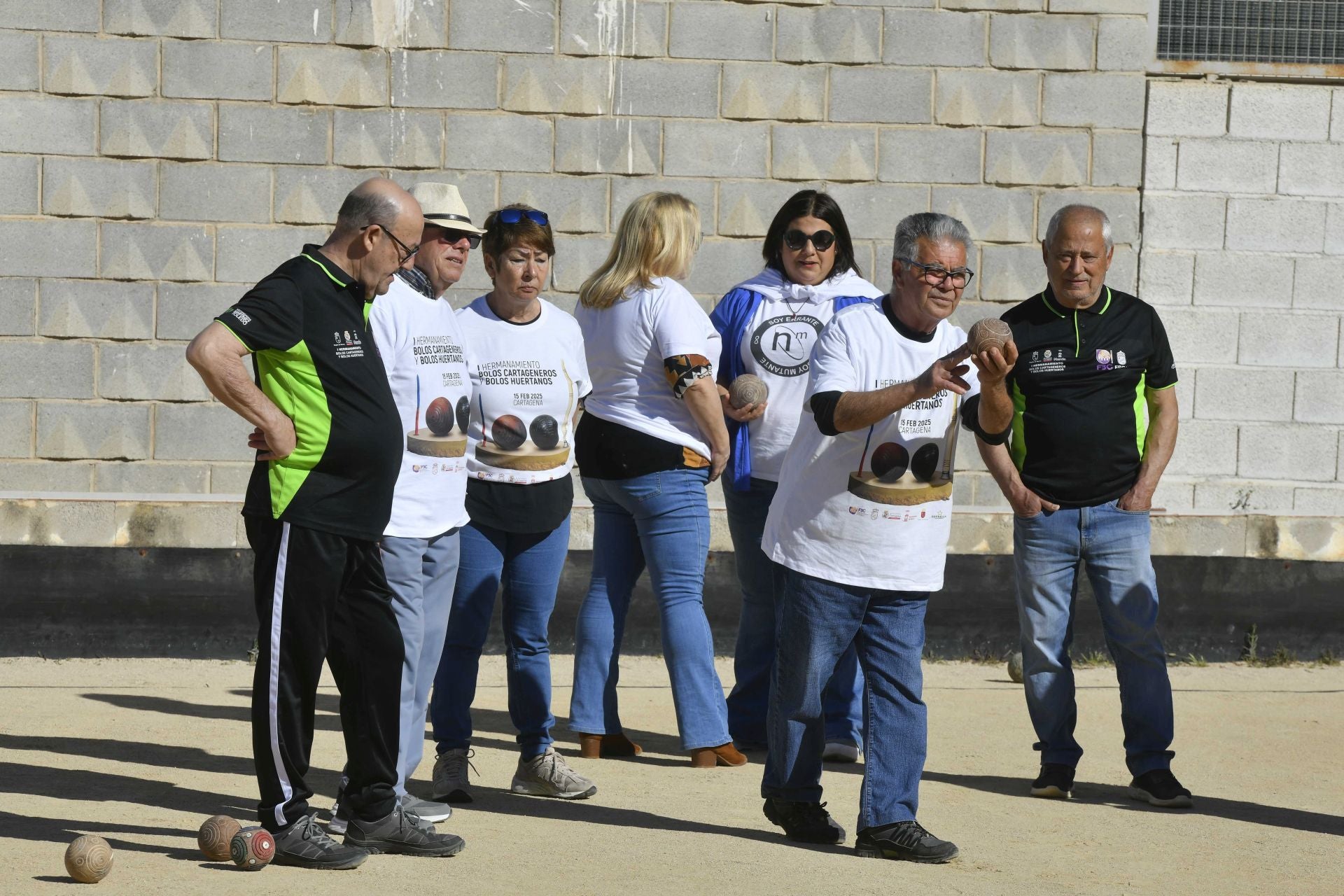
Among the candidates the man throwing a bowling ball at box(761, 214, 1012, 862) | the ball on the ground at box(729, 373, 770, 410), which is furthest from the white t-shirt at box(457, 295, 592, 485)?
the man throwing a bowling ball at box(761, 214, 1012, 862)

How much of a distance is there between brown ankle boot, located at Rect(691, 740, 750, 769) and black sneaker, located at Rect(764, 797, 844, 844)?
0.97m

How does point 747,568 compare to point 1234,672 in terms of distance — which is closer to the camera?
point 747,568

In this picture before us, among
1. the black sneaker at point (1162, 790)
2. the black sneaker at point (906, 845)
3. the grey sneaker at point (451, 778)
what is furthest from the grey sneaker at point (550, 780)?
the black sneaker at point (1162, 790)

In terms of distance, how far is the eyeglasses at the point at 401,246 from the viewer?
4.14 m

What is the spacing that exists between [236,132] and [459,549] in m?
4.00

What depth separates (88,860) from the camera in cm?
388

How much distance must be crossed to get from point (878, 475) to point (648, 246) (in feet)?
Result: 4.66

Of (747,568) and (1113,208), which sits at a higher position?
(1113,208)

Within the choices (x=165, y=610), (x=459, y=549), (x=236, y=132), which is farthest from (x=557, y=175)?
(x=459, y=549)

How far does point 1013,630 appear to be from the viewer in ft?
25.8

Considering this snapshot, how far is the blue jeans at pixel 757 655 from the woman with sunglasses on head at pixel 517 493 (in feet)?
2.69

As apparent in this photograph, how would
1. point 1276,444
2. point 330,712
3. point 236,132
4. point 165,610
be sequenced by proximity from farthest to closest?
point 1276,444, point 236,132, point 165,610, point 330,712

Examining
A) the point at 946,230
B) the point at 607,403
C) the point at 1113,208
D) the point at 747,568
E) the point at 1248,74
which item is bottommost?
the point at 747,568

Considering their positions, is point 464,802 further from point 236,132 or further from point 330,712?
point 236,132
